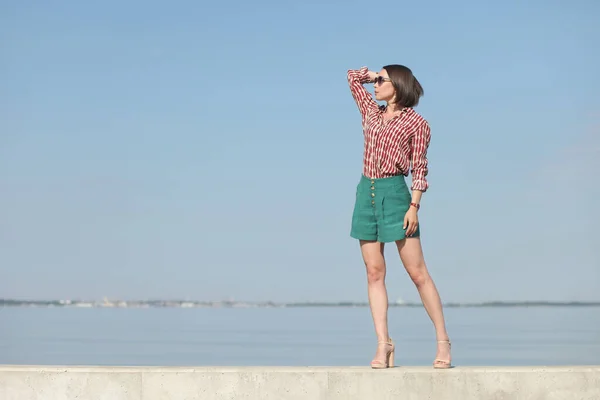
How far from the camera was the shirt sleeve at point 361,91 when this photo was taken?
571cm

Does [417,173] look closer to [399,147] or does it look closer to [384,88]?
[399,147]

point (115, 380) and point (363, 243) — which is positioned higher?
point (363, 243)

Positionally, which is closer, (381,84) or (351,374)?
(351,374)

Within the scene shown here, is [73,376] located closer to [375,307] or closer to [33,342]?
[375,307]

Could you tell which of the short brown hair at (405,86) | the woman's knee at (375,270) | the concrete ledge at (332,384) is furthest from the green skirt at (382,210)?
the concrete ledge at (332,384)

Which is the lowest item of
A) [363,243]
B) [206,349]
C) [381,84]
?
[206,349]

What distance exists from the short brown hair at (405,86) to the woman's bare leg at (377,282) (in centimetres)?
84

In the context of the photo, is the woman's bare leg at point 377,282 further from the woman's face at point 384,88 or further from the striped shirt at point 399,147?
the woman's face at point 384,88

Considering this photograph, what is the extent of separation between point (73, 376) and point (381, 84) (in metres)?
2.39

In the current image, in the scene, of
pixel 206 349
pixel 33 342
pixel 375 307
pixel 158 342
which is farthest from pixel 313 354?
pixel 375 307

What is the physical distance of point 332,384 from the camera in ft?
16.6

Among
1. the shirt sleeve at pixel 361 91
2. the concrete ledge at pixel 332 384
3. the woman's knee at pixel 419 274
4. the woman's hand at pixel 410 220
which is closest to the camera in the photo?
the concrete ledge at pixel 332 384

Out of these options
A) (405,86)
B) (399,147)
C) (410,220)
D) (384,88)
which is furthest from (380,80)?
(410,220)

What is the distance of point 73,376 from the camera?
514 centimetres
